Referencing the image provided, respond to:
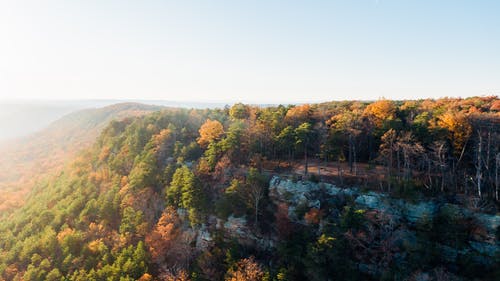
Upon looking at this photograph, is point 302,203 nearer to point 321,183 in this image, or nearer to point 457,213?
point 321,183

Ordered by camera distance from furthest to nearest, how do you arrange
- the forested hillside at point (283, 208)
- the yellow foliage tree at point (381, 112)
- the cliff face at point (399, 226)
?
the yellow foliage tree at point (381, 112) < the forested hillside at point (283, 208) < the cliff face at point (399, 226)

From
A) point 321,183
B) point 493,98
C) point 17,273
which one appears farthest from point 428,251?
point 17,273

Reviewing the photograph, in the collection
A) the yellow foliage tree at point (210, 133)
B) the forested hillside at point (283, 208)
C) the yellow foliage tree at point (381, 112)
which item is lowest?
the forested hillside at point (283, 208)

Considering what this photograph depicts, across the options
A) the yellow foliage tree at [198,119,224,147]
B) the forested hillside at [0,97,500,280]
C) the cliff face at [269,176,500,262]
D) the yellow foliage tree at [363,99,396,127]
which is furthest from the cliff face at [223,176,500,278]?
the yellow foliage tree at [198,119,224,147]

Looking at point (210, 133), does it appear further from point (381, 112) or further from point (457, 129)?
point (457, 129)

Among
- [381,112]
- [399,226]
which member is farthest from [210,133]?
[399,226]

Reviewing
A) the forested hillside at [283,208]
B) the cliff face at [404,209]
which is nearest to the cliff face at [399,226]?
the cliff face at [404,209]

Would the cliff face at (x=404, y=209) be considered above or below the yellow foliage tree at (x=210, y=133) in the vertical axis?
below

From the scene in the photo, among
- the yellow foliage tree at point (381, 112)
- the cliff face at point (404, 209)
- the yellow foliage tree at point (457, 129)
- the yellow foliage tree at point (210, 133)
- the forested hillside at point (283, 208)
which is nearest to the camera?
the cliff face at point (404, 209)

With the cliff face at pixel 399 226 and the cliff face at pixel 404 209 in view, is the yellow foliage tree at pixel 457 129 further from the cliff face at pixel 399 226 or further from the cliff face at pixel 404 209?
the cliff face at pixel 404 209
